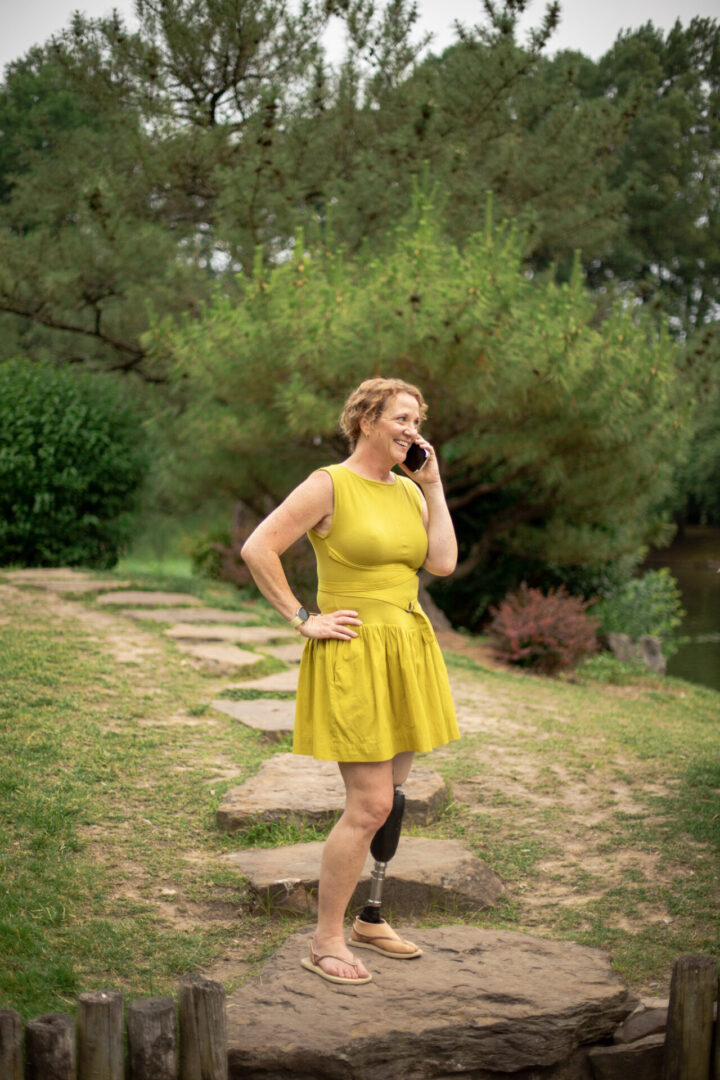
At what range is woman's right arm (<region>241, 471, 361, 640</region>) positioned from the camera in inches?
108

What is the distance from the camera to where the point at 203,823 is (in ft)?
13.4

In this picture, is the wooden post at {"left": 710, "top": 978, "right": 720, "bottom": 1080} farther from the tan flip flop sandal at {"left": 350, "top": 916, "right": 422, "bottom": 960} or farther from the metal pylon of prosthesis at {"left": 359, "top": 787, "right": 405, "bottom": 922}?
the metal pylon of prosthesis at {"left": 359, "top": 787, "right": 405, "bottom": 922}

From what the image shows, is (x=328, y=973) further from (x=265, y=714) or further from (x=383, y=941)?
(x=265, y=714)

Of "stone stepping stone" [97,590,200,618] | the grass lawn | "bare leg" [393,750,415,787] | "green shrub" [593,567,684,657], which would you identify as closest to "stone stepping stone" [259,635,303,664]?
the grass lawn

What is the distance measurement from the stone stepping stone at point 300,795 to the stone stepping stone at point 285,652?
6.64 ft

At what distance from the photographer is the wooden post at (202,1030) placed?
2.28 m

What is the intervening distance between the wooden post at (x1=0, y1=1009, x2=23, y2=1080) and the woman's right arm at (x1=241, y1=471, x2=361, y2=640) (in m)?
1.17

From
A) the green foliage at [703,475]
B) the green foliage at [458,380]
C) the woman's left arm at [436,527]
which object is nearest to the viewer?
the woman's left arm at [436,527]

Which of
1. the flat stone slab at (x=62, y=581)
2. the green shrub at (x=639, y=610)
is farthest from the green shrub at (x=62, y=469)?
the green shrub at (x=639, y=610)

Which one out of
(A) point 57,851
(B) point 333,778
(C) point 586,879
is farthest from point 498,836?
(A) point 57,851

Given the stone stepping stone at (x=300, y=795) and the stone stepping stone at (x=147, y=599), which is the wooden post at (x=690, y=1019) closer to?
the stone stepping stone at (x=300, y=795)

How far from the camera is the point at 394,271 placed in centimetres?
848

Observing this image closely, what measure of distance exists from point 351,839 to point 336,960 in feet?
1.21

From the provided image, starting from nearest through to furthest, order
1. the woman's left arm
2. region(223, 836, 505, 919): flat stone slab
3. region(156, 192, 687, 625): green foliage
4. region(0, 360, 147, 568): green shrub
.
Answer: the woman's left arm
region(223, 836, 505, 919): flat stone slab
region(156, 192, 687, 625): green foliage
region(0, 360, 147, 568): green shrub
